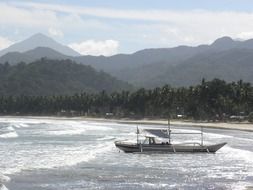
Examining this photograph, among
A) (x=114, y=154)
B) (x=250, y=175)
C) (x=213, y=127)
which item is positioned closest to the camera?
(x=250, y=175)

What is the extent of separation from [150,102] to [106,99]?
96.3 feet

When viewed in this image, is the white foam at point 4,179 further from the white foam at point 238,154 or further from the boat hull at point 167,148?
the white foam at point 238,154

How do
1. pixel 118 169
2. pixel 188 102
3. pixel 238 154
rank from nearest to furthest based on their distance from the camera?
1. pixel 118 169
2. pixel 238 154
3. pixel 188 102

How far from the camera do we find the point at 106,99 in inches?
7165

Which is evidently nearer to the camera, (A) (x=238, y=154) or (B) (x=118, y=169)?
(B) (x=118, y=169)

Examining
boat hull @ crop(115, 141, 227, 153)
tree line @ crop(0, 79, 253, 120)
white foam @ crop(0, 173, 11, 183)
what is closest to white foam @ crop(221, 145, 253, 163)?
boat hull @ crop(115, 141, 227, 153)

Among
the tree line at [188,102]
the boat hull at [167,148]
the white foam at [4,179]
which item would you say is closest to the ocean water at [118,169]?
the white foam at [4,179]

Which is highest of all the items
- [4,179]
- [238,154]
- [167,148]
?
[167,148]

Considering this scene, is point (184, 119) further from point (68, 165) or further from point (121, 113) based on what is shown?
point (68, 165)

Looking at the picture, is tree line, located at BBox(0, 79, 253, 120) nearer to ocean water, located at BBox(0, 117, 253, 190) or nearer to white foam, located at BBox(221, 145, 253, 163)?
white foam, located at BBox(221, 145, 253, 163)

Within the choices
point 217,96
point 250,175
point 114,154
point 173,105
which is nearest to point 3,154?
point 114,154

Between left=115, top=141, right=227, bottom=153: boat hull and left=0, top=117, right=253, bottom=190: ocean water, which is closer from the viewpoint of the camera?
left=0, top=117, right=253, bottom=190: ocean water

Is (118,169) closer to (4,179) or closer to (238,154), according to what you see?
(4,179)

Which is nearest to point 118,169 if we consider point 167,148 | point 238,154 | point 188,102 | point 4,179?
point 4,179
